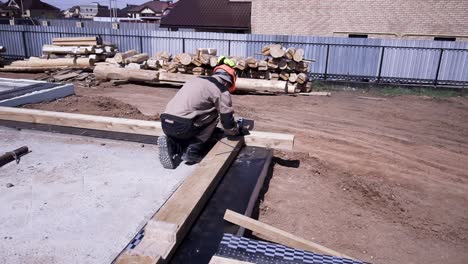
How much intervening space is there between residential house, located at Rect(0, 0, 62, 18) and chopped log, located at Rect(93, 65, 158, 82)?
51.8 metres

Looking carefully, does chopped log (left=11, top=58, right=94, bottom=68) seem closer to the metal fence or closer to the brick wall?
the metal fence

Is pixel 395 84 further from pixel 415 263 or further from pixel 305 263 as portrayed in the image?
pixel 305 263

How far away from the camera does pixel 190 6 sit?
2827cm

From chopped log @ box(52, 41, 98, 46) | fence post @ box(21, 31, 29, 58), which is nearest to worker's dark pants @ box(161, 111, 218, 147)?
chopped log @ box(52, 41, 98, 46)

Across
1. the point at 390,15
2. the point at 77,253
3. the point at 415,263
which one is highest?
the point at 390,15

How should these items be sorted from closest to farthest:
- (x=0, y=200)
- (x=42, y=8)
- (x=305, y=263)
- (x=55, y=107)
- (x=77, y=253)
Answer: (x=305, y=263)
(x=77, y=253)
(x=0, y=200)
(x=55, y=107)
(x=42, y=8)

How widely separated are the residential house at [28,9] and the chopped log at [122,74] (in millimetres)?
51769

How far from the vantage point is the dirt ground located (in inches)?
175

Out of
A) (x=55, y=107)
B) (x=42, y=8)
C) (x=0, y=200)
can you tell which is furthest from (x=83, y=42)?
(x=42, y=8)

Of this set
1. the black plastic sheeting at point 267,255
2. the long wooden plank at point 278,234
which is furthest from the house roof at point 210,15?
the black plastic sheeting at point 267,255

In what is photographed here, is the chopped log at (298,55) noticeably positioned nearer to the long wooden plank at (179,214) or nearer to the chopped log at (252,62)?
the chopped log at (252,62)

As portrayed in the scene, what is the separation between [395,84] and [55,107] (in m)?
12.9

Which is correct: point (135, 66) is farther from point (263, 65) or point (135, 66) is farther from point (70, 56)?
point (263, 65)

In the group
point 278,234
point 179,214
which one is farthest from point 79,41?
point 278,234
